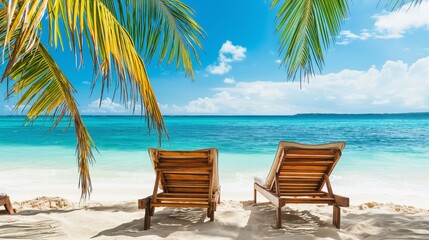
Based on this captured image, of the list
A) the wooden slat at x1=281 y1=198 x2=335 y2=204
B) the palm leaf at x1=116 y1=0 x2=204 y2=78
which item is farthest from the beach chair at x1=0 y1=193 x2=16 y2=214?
the wooden slat at x1=281 y1=198 x2=335 y2=204

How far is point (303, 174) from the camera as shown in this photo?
315cm

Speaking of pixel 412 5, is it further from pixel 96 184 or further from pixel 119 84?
pixel 96 184

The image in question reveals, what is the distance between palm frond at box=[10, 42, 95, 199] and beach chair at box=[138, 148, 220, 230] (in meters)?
0.90

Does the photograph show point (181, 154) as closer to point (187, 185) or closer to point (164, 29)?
point (187, 185)

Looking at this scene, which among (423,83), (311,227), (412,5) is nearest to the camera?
(412,5)

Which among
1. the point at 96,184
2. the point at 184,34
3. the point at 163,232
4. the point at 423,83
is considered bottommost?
the point at 96,184

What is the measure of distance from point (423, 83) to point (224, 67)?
2542 centimetres

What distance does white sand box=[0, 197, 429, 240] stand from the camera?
2.68m

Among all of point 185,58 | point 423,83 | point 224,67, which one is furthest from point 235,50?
point 185,58

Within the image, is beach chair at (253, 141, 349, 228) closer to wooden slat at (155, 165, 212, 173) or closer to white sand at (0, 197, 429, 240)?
white sand at (0, 197, 429, 240)

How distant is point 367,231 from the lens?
2.83 meters

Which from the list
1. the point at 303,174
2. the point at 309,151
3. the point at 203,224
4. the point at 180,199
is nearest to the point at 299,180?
the point at 303,174

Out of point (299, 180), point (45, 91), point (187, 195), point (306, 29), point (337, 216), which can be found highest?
point (306, 29)

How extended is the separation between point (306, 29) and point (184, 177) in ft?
5.45
